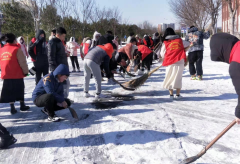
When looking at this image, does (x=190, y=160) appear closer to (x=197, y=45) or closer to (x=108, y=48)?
(x=108, y=48)

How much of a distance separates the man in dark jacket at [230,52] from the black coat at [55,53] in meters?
3.47

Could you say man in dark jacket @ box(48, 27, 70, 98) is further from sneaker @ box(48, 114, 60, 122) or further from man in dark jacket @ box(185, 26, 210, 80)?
man in dark jacket @ box(185, 26, 210, 80)

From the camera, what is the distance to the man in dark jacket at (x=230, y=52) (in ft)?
7.02

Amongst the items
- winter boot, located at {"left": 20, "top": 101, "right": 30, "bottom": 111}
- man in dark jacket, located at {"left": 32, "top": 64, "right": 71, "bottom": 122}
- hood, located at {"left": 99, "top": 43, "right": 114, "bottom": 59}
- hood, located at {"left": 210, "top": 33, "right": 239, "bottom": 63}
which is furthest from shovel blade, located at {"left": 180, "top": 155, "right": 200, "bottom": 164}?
winter boot, located at {"left": 20, "top": 101, "right": 30, "bottom": 111}

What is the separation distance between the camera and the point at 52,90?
3.91 metres

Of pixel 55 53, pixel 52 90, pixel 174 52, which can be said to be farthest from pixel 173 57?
pixel 52 90

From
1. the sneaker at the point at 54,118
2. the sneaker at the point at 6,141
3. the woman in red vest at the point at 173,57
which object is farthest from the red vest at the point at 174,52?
the sneaker at the point at 6,141

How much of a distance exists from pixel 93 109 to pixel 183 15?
24340 mm

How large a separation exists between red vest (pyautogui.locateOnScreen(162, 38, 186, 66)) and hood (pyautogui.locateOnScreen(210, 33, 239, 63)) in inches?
110

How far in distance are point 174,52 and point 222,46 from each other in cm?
287

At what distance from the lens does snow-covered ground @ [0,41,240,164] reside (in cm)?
287

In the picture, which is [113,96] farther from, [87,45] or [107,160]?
[87,45]

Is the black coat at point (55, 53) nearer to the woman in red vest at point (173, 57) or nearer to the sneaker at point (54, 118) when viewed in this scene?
the sneaker at point (54, 118)

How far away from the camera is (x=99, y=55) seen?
526 cm
